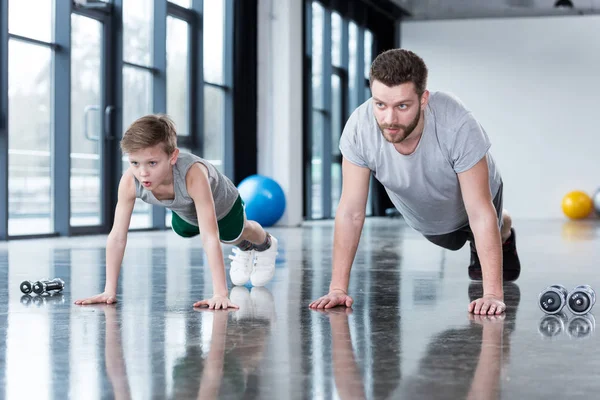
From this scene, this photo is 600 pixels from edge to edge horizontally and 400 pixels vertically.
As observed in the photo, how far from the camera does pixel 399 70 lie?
2.15m

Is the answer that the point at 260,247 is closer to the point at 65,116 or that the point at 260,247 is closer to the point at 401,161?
the point at 401,161

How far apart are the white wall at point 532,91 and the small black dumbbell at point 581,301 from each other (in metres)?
10.3

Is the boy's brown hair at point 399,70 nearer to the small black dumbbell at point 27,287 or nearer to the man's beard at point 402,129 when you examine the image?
the man's beard at point 402,129

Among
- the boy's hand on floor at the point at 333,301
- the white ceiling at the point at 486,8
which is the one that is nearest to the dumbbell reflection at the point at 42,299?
the boy's hand on floor at the point at 333,301

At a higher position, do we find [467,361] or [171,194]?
[171,194]

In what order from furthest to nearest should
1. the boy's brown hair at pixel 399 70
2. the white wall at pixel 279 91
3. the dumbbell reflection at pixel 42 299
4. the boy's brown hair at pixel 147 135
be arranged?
the white wall at pixel 279 91
the dumbbell reflection at pixel 42 299
the boy's brown hair at pixel 147 135
the boy's brown hair at pixel 399 70

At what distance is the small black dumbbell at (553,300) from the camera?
2.35 meters

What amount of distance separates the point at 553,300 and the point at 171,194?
3.88 feet

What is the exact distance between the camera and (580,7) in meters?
12.1

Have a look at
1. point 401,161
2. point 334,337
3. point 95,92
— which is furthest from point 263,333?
point 95,92

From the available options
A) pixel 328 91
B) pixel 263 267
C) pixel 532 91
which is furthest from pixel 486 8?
pixel 263 267

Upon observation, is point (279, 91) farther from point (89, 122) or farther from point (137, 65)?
point (89, 122)

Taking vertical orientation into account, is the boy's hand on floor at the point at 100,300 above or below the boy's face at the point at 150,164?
below

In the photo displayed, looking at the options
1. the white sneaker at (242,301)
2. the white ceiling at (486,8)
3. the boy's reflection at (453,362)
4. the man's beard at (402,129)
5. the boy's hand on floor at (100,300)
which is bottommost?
the boy's reflection at (453,362)
